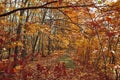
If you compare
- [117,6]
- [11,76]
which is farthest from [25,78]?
[117,6]

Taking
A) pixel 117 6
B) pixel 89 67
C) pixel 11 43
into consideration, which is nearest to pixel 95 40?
pixel 89 67

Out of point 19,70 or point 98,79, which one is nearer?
point 19,70

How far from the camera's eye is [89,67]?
44.8 feet

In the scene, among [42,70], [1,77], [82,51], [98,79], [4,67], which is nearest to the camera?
[1,77]

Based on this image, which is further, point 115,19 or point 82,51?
point 82,51

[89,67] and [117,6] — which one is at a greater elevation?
[117,6]

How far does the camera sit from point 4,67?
28.5ft

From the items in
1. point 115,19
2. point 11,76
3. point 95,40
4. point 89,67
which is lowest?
point 89,67

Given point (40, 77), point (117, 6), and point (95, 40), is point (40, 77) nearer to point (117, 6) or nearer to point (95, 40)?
point (95, 40)

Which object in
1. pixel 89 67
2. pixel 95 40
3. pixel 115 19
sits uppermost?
pixel 115 19

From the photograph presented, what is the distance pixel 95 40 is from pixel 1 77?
743 centimetres

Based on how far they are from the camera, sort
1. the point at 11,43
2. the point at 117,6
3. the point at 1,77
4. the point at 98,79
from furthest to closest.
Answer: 1. the point at 98,79
2. the point at 11,43
3. the point at 1,77
4. the point at 117,6

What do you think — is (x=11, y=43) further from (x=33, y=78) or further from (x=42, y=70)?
(x=42, y=70)

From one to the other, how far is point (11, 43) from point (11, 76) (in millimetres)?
1439
